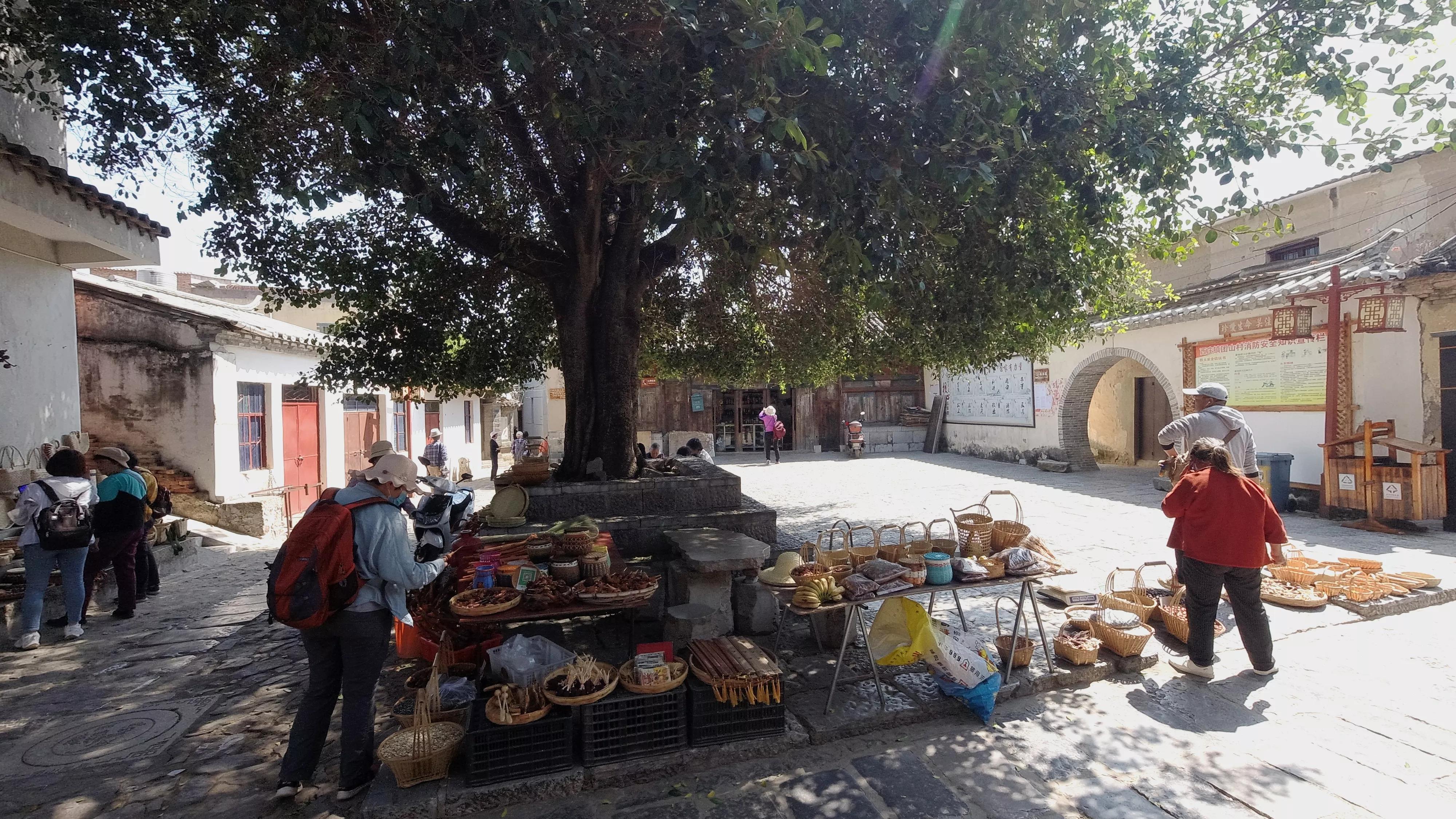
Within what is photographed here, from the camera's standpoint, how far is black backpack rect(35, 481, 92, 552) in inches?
212

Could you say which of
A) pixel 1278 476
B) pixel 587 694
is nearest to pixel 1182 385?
pixel 1278 476

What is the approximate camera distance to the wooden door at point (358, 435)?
14.5 m

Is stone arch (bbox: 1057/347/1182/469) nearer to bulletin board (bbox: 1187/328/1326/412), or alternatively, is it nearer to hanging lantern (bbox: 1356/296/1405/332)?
bulletin board (bbox: 1187/328/1326/412)

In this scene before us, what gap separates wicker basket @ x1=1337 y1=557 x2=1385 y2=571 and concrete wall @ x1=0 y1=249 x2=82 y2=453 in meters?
12.3

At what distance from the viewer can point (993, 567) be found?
4.21 metres

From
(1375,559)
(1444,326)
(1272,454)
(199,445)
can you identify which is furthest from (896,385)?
(199,445)

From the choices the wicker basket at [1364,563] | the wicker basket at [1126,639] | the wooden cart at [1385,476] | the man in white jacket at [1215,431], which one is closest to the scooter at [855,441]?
the wooden cart at [1385,476]

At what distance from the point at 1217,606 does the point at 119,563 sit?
8.70 metres

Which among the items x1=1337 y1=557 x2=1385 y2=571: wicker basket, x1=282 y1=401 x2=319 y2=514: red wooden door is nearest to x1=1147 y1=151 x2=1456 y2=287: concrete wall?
x1=1337 y1=557 x2=1385 y2=571: wicker basket

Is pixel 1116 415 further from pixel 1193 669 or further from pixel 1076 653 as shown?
pixel 1076 653

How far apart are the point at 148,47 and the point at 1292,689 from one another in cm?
855

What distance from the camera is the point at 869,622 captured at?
543 cm

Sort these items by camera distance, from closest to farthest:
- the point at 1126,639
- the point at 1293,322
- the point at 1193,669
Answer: the point at 1193,669
the point at 1126,639
the point at 1293,322

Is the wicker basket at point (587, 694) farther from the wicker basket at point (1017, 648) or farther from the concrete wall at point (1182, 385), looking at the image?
the concrete wall at point (1182, 385)
